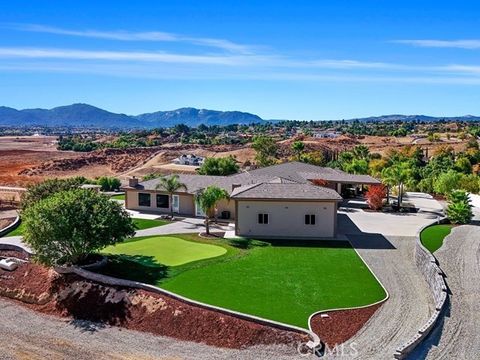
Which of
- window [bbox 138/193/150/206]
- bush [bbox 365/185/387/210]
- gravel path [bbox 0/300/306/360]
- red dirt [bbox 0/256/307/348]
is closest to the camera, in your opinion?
gravel path [bbox 0/300/306/360]

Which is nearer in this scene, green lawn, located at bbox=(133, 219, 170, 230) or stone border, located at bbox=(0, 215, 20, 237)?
stone border, located at bbox=(0, 215, 20, 237)

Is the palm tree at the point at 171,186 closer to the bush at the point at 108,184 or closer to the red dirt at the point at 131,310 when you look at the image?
the red dirt at the point at 131,310

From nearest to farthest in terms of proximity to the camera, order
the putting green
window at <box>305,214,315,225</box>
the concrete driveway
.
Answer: the putting green < window at <box>305,214,315,225</box> < the concrete driveway

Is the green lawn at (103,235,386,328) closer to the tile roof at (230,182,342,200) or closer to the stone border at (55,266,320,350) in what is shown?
the stone border at (55,266,320,350)

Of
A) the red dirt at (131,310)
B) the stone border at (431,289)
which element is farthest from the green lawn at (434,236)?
the red dirt at (131,310)

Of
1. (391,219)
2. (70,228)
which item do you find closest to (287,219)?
(391,219)

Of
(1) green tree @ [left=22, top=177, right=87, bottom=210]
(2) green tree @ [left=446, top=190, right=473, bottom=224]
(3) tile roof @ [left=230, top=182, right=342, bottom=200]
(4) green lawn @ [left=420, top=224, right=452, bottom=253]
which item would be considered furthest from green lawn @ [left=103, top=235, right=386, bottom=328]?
(2) green tree @ [left=446, top=190, right=473, bottom=224]
